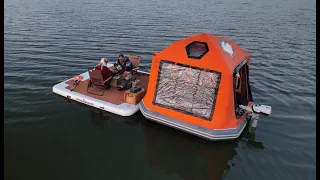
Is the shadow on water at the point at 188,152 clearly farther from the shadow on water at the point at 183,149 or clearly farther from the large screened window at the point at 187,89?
the large screened window at the point at 187,89

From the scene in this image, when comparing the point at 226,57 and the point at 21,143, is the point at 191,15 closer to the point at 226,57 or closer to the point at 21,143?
the point at 226,57

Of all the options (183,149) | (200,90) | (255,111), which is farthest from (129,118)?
(255,111)

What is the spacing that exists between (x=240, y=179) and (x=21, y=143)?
718 cm

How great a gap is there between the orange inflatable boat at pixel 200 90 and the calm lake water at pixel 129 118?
24.4 inches

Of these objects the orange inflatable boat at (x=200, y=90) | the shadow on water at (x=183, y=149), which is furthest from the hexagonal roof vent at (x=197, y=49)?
the shadow on water at (x=183, y=149)

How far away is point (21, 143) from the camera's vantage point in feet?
29.5

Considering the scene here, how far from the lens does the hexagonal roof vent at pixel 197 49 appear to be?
9141mm

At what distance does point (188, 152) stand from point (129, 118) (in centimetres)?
286

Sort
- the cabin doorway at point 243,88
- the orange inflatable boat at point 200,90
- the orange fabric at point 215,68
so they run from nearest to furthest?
1. the orange fabric at point 215,68
2. the orange inflatable boat at point 200,90
3. the cabin doorway at point 243,88

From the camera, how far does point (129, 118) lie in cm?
1064

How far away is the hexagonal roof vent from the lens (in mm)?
9141

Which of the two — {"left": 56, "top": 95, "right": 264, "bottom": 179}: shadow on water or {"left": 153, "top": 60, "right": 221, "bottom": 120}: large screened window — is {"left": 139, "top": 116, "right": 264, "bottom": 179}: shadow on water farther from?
{"left": 153, "top": 60, "right": 221, "bottom": 120}: large screened window

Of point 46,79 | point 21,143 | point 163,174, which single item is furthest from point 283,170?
point 46,79

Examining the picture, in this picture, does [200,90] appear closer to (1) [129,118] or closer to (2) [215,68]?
(2) [215,68]
